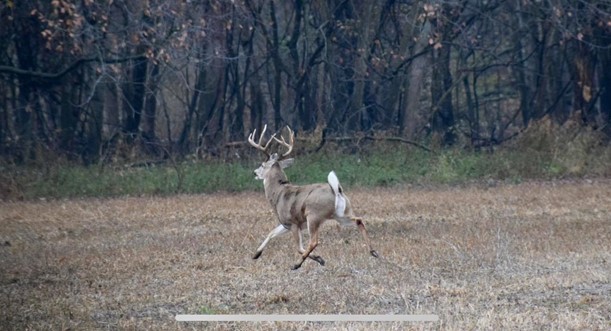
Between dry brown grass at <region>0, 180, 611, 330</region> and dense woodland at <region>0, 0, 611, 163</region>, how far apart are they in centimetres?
641

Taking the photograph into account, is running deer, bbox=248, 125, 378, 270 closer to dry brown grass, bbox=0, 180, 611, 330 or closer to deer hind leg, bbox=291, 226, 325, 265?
deer hind leg, bbox=291, 226, 325, 265

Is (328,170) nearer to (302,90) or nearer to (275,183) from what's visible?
(302,90)

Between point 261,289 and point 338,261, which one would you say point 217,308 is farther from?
point 338,261

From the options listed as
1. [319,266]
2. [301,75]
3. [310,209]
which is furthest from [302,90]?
[319,266]

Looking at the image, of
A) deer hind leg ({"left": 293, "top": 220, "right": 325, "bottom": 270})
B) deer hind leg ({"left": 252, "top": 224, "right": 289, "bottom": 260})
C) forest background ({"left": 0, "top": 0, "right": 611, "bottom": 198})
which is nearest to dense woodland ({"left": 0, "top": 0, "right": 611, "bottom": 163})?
forest background ({"left": 0, "top": 0, "right": 611, "bottom": 198})

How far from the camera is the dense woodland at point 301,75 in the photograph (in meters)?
23.8

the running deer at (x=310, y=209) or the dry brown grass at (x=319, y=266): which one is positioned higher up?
the running deer at (x=310, y=209)

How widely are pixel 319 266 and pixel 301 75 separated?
17088 mm

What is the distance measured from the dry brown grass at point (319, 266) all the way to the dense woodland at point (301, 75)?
6.41 meters

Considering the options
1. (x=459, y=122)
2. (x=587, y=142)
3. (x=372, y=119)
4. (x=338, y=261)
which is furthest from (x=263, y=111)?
(x=338, y=261)

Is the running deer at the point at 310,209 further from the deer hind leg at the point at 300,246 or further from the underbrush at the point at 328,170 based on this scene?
the underbrush at the point at 328,170

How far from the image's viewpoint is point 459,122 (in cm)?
2970

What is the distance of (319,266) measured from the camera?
1119 cm

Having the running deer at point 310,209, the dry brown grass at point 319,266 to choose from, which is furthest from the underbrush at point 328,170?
the running deer at point 310,209
